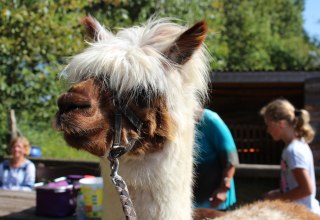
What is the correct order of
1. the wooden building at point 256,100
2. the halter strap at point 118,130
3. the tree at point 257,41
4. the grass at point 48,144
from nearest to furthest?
1. the halter strap at point 118,130
2. the wooden building at point 256,100
3. the grass at point 48,144
4. the tree at point 257,41

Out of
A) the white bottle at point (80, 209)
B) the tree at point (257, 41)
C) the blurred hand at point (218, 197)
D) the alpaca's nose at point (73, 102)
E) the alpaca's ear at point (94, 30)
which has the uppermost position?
the tree at point (257, 41)

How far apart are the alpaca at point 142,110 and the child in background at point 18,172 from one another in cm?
322

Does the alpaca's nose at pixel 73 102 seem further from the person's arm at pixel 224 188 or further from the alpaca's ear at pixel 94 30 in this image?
the person's arm at pixel 224 188

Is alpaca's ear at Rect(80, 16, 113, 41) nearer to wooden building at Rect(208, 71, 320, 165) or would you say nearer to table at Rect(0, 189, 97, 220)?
table at Rect(0, 189, 97, 220)

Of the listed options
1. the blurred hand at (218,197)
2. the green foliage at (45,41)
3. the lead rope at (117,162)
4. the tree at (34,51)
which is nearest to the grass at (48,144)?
the green foliage at (45,41)

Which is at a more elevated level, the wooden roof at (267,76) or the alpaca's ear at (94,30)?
the alpaca's ear at (94,30)

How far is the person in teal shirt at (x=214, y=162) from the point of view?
289 centimetres

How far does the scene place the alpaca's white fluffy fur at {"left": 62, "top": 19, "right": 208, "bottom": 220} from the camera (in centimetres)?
170

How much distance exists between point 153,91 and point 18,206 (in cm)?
255

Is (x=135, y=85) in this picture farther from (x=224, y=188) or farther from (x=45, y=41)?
(x=45, y=41)

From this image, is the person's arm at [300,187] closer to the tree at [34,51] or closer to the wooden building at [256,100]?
the wooden building at [256,100]

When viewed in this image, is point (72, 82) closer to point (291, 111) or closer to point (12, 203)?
point (291, 111)

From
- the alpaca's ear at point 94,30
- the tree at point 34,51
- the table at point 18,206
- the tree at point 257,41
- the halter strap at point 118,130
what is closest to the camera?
the halter strap at point 118,130

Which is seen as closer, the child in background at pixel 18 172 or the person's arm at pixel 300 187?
the person's arm at pixel 300 187
